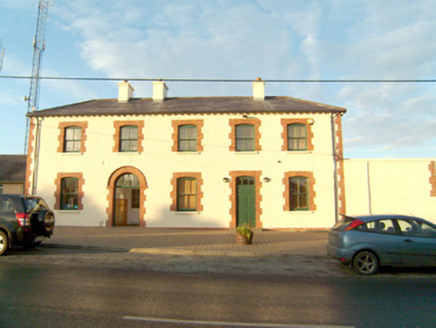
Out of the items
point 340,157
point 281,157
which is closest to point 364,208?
point 340,157

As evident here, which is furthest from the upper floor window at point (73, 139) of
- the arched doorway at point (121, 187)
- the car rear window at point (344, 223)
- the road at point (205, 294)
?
the car rear window at point (344, 223)

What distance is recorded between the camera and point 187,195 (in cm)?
1823

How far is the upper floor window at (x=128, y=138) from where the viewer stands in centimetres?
1895

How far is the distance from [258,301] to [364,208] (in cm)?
1373

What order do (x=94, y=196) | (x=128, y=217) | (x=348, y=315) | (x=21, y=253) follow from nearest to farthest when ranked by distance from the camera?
(x=348, y=315) → (x=21, y=253) → (x=94, y=196) → (x=128, y=217)

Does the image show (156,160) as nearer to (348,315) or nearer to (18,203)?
(18,203)

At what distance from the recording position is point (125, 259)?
9.96m

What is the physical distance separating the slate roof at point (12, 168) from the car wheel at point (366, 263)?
1056 inches

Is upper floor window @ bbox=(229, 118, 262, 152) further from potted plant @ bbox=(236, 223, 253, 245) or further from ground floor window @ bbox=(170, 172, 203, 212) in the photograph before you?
potted plant @ bbox=(236, 223, 253, 245)

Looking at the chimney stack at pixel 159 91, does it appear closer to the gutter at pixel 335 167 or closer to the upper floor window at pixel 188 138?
the upper floor window at pixel 188 138

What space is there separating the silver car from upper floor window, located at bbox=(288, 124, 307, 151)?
33.2 feet

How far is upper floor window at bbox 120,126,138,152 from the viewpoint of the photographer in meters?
19.0

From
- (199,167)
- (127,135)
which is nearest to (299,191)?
(199,167)

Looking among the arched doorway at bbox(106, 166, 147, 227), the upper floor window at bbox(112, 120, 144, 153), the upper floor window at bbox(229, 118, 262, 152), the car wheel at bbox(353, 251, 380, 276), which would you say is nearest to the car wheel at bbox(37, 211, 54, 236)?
the arched doorway at bbox(106, 166, 147, 227)
